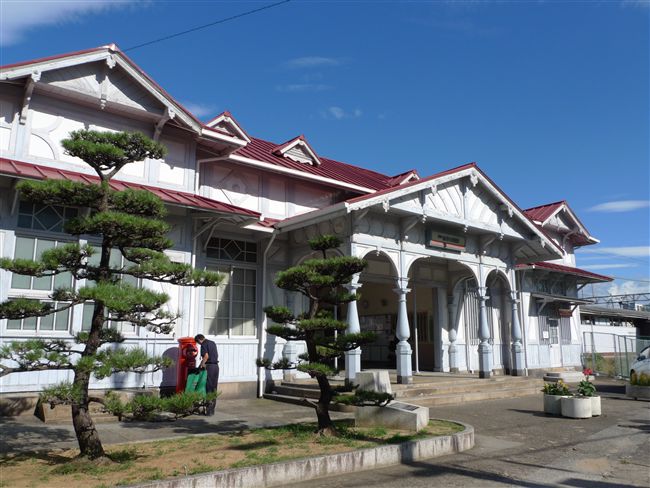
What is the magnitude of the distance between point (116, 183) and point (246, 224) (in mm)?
3121

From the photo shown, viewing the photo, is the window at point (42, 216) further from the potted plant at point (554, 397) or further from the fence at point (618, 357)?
the fence at point (618, 357)

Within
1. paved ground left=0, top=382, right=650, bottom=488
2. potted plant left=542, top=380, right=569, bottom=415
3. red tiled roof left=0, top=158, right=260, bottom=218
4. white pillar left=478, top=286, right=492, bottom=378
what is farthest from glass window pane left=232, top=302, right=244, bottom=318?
potted plant left=542, top=380, right=569, bottom=415

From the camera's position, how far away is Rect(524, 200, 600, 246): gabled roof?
2294cm

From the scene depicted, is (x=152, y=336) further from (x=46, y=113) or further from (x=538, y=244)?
(x=538, y=244)

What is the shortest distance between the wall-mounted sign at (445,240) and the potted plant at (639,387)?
655 cm

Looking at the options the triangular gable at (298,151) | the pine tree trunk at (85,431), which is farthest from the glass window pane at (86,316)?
the triangular gable at (298,151)

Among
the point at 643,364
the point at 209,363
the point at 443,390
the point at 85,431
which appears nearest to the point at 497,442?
the point at 443,390

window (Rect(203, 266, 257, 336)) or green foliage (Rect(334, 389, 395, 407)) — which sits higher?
window (Rect(203, 266, 257, 336))

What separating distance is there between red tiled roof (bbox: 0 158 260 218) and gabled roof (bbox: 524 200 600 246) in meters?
15.5

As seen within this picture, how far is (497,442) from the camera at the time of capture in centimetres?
880

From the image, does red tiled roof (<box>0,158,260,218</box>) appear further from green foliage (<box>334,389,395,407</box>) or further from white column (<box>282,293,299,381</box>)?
green foliage (<box>334,389,395,407</box>)

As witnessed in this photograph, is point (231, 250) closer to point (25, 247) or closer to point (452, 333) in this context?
point (25, 247)

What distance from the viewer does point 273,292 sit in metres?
14.1

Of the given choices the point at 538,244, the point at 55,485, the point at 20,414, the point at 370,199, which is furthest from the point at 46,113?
the point at 538,244
